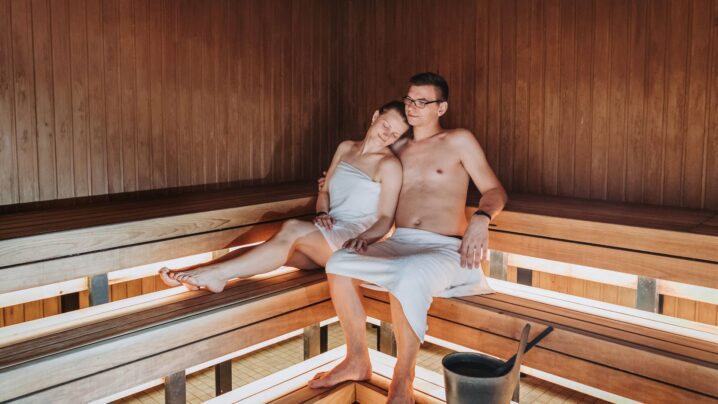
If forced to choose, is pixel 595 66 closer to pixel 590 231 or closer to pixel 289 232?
pixel 590 231

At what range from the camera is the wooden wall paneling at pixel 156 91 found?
3.43 m

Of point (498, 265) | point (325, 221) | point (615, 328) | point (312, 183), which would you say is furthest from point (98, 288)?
point (615, 328)

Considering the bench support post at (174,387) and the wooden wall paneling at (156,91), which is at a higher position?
the wooden wall paneling at (156,91)

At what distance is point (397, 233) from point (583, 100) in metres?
1.43

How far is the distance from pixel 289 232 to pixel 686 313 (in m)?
2.19

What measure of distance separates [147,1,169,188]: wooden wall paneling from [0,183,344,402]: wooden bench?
0.38m

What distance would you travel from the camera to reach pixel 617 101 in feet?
10.8

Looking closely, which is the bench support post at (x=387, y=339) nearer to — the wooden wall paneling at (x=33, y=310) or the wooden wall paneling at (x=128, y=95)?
the wooden wall paneling at (x=128, y=95)

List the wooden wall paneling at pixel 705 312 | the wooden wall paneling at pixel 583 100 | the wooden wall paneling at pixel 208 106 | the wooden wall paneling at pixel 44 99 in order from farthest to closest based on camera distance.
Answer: the wooden wall paneling at pixel 208 106 < the wooden wall paneling at pixel 583 100 < the wooden wall paneling at pixel 705 312 < the wooden wall paneling at pixel 44 99

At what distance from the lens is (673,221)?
8.68ft

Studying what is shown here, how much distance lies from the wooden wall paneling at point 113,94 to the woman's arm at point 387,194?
4.99ft

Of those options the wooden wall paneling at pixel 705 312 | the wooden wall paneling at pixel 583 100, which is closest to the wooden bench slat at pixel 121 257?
the wooden wall paneling at pixel 583 100

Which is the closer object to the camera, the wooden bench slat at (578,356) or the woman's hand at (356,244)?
the wooden bench slat at (578,356)

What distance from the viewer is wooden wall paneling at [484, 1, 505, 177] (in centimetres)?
371
